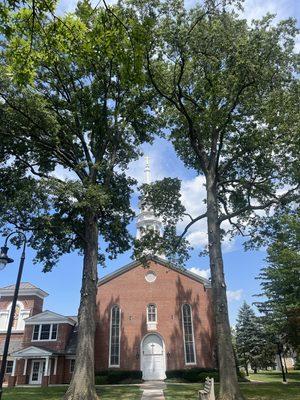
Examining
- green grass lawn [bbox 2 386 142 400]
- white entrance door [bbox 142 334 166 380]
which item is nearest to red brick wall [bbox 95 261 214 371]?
white entrance door [bbox 142 334 166 380]

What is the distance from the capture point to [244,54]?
1502 centimetres

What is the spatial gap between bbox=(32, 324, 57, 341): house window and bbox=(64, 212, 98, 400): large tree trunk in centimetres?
1753

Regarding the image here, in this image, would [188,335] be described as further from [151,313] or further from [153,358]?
[151,313]

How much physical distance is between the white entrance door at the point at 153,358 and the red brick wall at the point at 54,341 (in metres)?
6.77

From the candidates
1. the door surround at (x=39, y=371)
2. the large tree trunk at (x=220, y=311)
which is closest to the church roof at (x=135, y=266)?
the door surround at (x=39, y=371)

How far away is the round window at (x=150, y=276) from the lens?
105 feet

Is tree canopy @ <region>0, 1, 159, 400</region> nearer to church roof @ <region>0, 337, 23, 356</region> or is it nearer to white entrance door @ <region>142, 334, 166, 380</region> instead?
white entrance door @ <region>142, 334, 166, 380</region>

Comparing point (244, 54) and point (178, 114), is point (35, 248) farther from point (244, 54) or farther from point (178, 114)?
point (244, 54)

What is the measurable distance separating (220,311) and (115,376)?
16.4 m

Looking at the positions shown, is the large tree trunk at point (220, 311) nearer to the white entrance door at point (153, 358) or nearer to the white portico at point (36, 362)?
the white entrance door at point (153, 358)

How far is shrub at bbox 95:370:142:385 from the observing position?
26188mm

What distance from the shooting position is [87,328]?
14.0 meters

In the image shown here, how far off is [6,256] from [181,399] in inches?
379

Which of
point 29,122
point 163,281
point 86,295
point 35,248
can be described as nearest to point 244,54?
point 29,122
